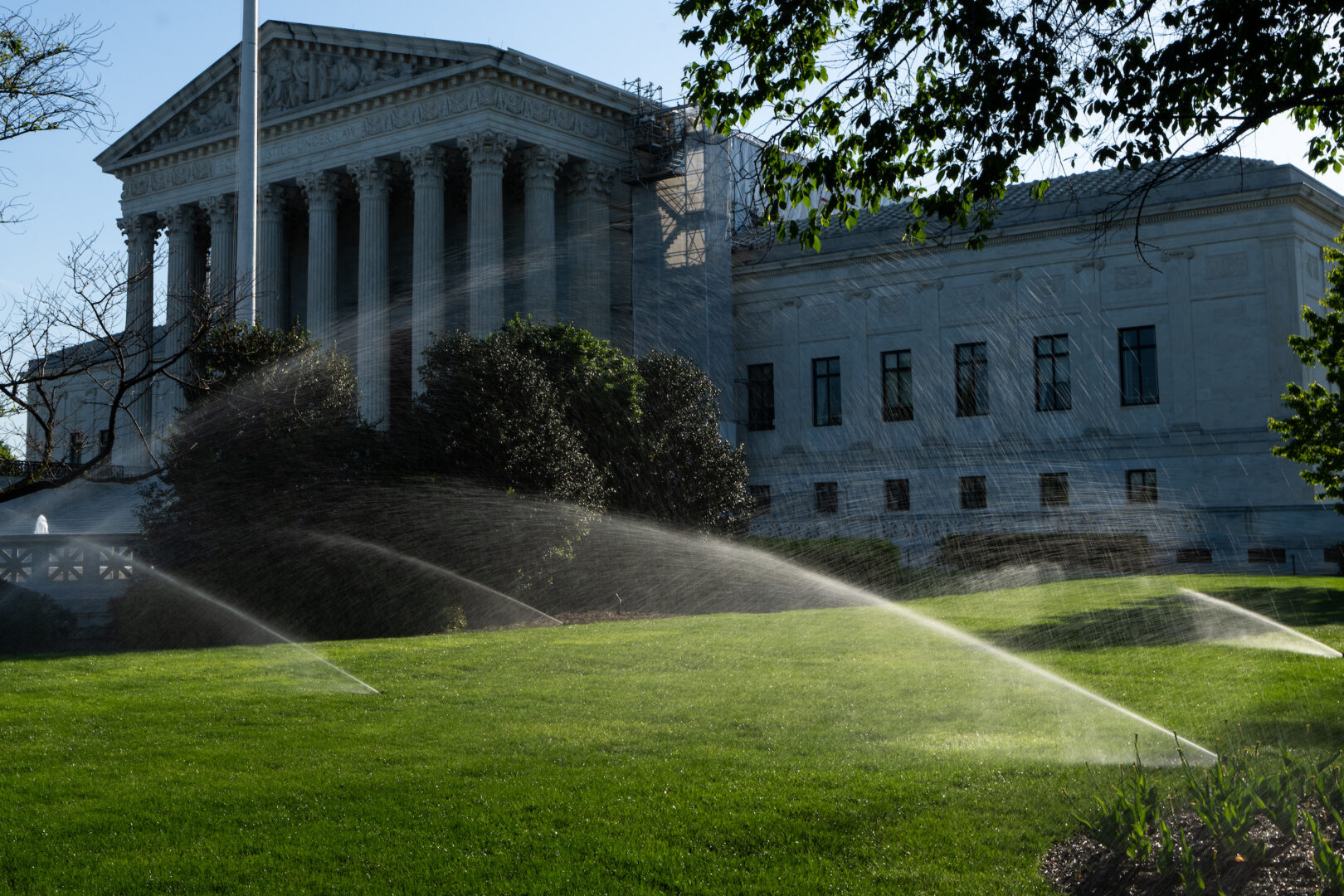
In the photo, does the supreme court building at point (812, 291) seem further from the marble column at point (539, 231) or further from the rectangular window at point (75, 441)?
the rectangular window at point (75, 441)

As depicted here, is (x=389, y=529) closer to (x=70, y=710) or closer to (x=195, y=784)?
(x=70, y=710)

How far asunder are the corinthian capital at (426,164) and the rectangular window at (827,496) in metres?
21.9

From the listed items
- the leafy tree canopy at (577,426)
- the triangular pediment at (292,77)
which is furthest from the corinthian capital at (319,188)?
the leafy tree canopy at (577,426)

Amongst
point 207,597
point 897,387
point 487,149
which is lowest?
point 207,597

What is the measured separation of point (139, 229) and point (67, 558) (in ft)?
145

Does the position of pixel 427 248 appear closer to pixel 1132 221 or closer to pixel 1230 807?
pixel 1132 221

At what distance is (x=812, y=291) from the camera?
56969mm

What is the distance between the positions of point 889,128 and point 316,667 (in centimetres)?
967

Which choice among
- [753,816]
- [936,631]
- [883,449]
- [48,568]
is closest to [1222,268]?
→ [883,449]

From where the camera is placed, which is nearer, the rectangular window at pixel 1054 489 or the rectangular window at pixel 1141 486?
the rectangular window at pixel 1141 486

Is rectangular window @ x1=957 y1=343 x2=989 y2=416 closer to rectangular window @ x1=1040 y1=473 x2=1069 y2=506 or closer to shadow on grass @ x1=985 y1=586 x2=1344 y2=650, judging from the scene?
rectangular window @ x1=1040 y1=473 x2=1069 y2=506

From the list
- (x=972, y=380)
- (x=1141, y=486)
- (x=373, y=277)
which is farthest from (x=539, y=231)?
(x=1141, y=486)

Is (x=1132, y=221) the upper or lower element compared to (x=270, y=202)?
lower

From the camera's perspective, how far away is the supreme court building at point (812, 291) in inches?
1806
